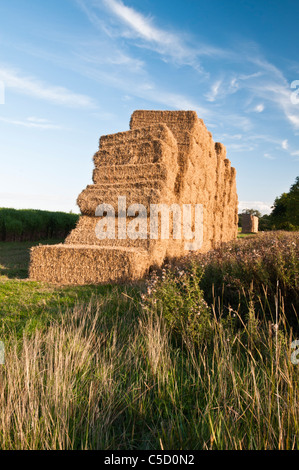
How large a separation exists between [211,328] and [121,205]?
636 centimetres

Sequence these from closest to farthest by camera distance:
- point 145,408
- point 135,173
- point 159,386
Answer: point 145,408 < point 159,386 < point 135,173

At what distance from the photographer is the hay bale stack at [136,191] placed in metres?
8.72

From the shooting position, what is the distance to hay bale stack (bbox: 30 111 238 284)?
8.72 meters

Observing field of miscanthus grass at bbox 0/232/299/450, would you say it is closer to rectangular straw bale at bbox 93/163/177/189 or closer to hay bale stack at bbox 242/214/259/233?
rectangular straw bale at bbox 93/163/177/189

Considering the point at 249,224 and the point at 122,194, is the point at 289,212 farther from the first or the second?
the point at 122,194

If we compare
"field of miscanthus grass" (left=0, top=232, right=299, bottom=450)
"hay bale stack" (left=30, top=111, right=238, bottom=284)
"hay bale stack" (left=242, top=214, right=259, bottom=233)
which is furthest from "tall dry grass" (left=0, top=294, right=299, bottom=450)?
"hay bale stack" (left=242, top=214, right=259, bottom=233)

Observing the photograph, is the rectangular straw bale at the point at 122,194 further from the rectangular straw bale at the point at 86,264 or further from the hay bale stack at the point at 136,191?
the rectangular straw bale at the point at 86,264

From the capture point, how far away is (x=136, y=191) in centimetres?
988

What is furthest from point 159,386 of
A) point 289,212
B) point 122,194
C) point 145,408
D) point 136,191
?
point 289,212

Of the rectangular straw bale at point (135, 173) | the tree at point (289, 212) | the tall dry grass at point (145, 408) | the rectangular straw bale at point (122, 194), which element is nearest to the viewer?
the tall dry grass at point (145, 408)

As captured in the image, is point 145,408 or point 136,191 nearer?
point 145,408

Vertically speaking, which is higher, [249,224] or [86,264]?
[249,224]

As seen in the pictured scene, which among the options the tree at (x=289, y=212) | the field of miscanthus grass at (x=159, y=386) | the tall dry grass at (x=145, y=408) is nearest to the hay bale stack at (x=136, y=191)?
the field of miscanthus grass at (x=159, y=386)
